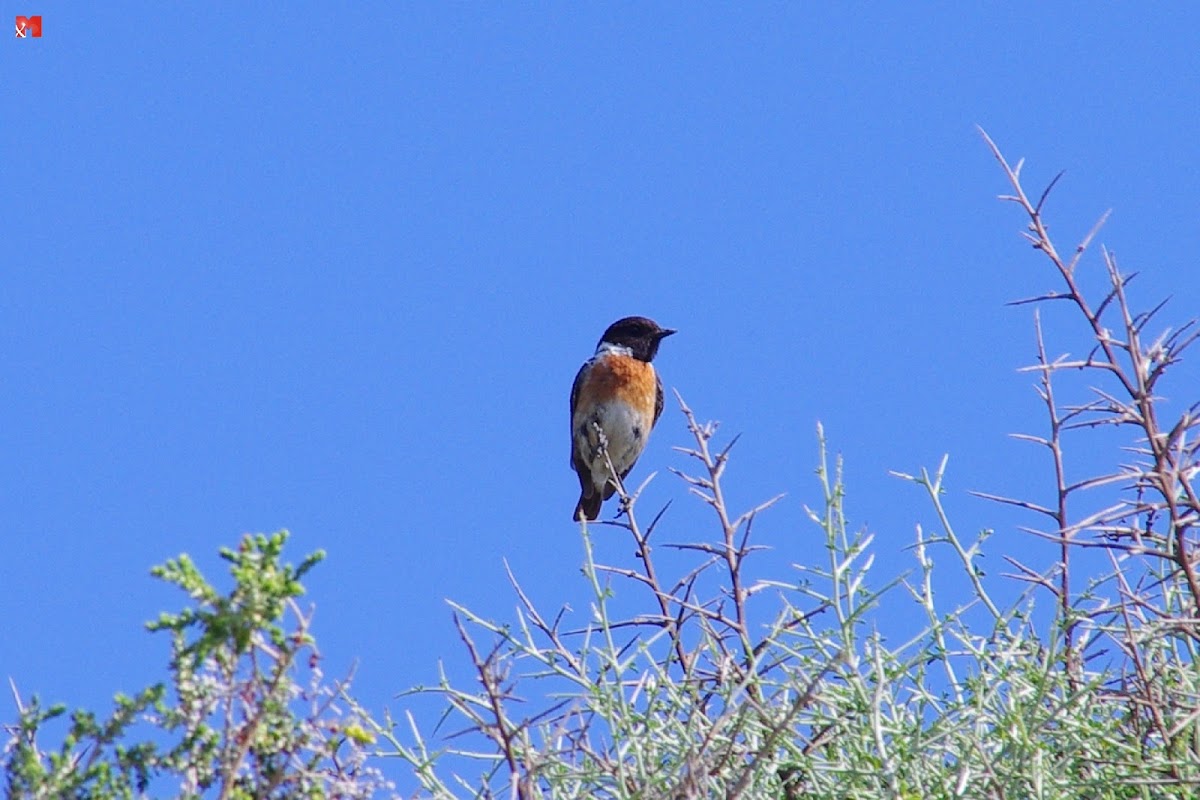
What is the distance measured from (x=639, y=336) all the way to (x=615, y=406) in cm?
60

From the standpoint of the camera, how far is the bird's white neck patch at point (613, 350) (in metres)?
10.8

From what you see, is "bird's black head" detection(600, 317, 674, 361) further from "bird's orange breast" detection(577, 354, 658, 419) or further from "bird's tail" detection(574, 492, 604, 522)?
"bird's tail" detection(574, 492, 604, 522)

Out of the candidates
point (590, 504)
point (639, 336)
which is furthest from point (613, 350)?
point (590, 504)

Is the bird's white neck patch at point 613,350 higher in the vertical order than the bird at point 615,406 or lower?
higher

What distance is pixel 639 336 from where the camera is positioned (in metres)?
10.9

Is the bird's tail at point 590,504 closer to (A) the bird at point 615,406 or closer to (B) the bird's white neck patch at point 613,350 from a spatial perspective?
(A) the bird at point 615,406

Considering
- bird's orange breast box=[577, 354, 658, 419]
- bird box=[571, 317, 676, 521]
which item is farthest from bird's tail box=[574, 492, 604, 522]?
bird's orange breast box=[577, 354, 658, 419]

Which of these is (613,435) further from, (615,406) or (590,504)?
(590,504)

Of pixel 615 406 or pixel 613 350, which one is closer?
pixel 615 406

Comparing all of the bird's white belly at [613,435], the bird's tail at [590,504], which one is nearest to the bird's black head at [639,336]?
the bird's white belly at [613,435]

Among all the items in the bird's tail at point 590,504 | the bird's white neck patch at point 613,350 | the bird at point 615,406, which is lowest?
the bird's tail at point 590,504

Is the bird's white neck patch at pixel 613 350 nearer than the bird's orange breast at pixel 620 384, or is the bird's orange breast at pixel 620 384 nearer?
the bird's orange breast at pixel 620 384

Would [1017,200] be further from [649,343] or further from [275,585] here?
[649,343]

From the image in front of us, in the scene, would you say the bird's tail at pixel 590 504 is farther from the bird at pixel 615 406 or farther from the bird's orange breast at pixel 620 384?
the bird's orange breast at pixel 620 384
